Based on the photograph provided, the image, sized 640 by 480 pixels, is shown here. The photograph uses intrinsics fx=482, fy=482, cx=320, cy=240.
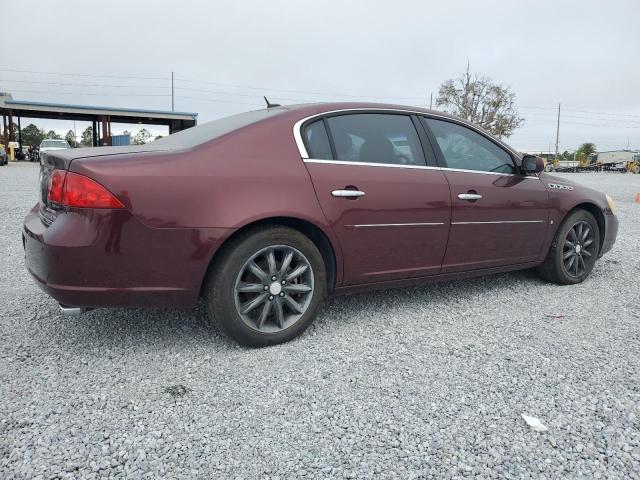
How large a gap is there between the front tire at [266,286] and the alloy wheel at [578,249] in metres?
2.60

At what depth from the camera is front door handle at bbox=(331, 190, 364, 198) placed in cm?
296

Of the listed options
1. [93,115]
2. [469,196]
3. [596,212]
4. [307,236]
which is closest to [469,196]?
[469,196]

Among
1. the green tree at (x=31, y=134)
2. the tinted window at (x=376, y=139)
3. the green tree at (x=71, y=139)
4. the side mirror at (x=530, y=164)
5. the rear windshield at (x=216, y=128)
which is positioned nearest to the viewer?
the rear windshield at (x=216, y=128)

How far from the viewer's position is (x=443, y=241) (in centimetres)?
347

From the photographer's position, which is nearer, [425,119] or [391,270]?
[391,270]

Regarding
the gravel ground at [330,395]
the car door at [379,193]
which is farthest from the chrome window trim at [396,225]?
the gravel ground at [330,395]

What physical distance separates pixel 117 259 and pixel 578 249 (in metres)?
3.95

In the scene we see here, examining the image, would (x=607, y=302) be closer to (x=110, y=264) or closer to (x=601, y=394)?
(x=601, y=394)

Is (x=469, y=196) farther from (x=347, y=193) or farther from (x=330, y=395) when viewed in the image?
(x=330, y=395)

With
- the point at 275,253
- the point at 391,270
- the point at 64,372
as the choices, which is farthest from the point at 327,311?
the point at 64,372

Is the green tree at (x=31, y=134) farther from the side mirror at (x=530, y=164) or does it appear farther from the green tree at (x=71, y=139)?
the side mirror at (x=530, y=164)

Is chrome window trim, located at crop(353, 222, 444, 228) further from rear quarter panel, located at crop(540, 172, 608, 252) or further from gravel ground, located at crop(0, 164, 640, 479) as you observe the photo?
rear quarter panel, located at crop(540, 172, 608, 252)

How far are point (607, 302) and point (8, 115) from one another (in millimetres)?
42060

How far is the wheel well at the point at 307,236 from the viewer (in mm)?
2705
